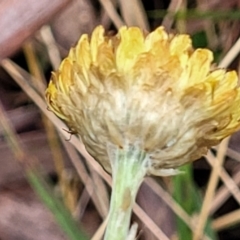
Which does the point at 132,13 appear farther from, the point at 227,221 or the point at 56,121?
the point at 227,221

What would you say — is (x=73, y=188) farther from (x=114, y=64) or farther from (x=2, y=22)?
(x=114, y=64)

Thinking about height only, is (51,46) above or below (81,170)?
above

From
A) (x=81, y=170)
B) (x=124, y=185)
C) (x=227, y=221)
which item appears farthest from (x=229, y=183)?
(x=124, y=185)

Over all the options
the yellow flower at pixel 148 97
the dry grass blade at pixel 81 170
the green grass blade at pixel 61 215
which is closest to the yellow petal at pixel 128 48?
the yellow flower at pixel 148 97

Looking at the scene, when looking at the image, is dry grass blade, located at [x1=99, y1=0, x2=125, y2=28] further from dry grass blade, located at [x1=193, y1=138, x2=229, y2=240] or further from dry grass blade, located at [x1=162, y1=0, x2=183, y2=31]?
dry grass blade, located at [x1=193, y1=138, x2=229, y2=240]

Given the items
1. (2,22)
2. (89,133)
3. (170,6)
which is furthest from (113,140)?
(170,6)
